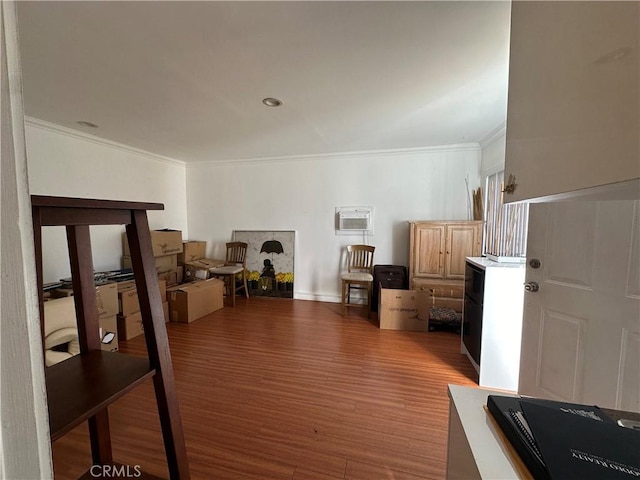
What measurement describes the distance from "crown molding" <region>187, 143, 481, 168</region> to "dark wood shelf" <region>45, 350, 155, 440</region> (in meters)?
3.77

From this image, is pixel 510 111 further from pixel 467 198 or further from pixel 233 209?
pixel 233 209

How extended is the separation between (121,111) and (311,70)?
2010 mm

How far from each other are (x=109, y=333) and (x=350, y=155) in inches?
144

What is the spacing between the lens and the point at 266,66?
1790 millimetres

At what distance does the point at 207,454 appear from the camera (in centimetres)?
146

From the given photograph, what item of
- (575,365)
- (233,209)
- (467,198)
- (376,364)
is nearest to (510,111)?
(575,365)

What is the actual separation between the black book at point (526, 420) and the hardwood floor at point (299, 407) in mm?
1019

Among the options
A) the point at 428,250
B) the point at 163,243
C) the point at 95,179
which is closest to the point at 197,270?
the point at 163,243

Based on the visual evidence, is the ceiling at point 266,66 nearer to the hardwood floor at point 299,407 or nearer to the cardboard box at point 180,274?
the cardboard box at point 180,274

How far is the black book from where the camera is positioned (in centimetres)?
51

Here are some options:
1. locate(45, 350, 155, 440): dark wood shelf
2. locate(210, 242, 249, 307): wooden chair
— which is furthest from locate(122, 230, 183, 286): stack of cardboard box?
locate(45, 350, 155, 440): dark wood shelf

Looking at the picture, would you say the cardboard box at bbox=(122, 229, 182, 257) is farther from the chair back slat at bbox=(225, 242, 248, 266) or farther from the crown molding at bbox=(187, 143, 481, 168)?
the crown molding at bbox=(187, 143, 481, 168)

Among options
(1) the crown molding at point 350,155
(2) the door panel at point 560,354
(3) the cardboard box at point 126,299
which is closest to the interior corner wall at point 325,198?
(1) the crown molding at point 350,155

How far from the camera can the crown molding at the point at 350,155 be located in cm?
365
